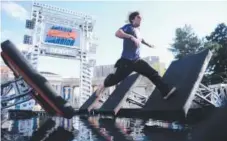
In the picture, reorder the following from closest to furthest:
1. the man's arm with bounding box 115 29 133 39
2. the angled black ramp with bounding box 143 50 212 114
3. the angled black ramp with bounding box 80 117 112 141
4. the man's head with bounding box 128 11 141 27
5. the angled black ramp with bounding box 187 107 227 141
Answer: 1. the angled black ramp with bounding box 187 107 227 141
2. the angled black ramp with bounding box 80 117 112 141
3. the angled black ramp with bounding box 143 50 212 114
4. the man's arm with bounding box 115 29 133 39
5. the man's head with bounding box 128 11 141 27

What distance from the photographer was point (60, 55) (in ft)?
76.6

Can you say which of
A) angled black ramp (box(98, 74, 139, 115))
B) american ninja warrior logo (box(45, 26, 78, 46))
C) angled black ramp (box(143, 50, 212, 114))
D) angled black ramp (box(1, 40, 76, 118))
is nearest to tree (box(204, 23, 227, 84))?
american ninja warrior logo (box(45, 26, 78, 46))

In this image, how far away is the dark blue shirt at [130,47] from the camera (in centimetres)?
371

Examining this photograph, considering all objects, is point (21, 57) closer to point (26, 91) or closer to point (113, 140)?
point (26, 91)

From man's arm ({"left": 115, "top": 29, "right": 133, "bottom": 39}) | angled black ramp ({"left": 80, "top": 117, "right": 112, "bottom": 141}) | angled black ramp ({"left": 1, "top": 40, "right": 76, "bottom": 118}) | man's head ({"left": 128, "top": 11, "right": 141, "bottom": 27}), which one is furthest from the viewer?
angled black ramp ({"left": 1, "top": 40, "right": 76, "bottom": 118})

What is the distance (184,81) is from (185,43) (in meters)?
35.7

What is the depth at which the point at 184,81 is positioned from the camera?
3.95m

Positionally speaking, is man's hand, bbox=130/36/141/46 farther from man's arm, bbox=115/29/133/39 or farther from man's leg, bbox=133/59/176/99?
man's leg, bbox=133/59/176/99

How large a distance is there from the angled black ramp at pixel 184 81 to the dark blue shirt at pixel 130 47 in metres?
0.99

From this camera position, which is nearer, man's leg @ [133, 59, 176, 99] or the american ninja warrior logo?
man's leg @ [133, 59, 176, 99]

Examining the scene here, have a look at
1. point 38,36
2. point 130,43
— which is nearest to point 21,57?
point 130,43

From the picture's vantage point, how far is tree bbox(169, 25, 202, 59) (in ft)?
121

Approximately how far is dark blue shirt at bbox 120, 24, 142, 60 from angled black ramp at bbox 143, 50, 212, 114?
99 cm

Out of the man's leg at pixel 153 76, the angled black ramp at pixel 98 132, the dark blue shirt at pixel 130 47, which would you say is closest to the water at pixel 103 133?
the angled black ramp at pixel 98 132
